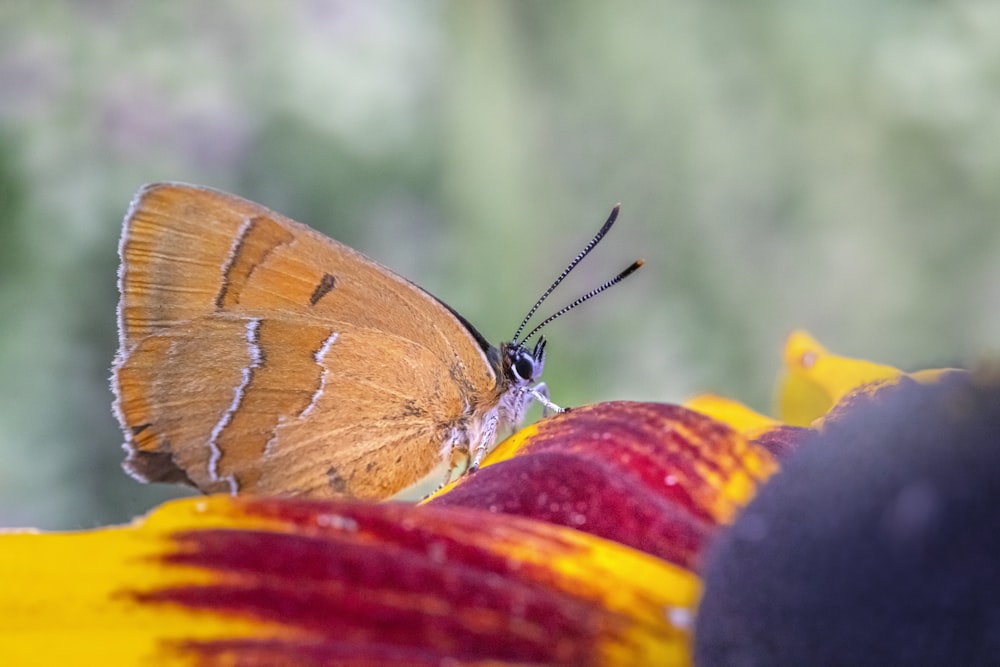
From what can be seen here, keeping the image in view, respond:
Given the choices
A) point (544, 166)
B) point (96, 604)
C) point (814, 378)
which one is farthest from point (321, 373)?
point (544, 166)

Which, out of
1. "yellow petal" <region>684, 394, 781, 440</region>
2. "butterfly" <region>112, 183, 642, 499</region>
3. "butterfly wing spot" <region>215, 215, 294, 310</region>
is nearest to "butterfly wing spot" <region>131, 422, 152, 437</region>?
"butterfly" <region>112, 183, 642, 499</region>

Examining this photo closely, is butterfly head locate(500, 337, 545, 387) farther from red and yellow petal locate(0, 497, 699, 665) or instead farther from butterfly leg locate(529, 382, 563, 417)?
red and yellow petal locate(0, 497, 699, 665)

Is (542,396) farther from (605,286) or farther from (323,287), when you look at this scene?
(323,287)

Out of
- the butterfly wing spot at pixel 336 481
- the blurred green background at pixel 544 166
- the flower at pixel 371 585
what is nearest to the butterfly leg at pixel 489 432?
the butterfly wing spot at pixel 336 481

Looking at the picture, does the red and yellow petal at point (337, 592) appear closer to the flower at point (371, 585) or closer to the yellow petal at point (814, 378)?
the flower at point (371, 585)

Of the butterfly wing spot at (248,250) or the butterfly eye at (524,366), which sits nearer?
the butterfly wing spot at (248,250)
